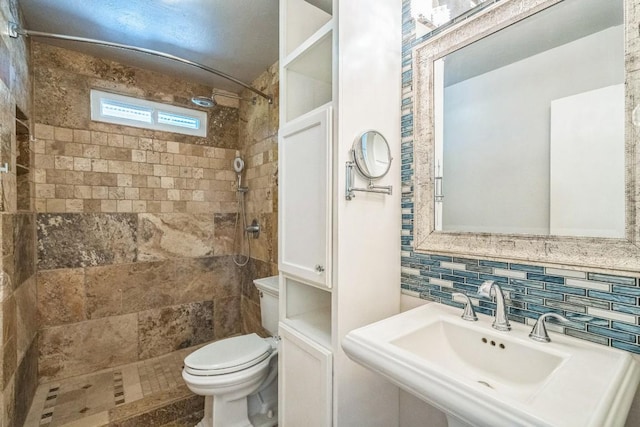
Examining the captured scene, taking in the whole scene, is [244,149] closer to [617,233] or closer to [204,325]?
[204,325]

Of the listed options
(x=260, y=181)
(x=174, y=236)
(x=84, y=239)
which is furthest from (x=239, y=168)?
(x=84, y=239)

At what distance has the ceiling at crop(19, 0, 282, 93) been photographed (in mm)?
1782

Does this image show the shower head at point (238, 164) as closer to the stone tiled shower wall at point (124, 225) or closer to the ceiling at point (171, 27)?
the stone tiled shower wall at point (124, 225)

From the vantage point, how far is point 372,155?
1.27 metres

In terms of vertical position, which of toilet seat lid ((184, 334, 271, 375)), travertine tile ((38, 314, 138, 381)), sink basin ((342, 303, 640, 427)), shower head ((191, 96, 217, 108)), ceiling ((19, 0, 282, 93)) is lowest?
travertine tile ((38, 314, 138, 381))

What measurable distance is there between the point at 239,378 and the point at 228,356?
154 mm

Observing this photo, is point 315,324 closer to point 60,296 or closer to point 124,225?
point 124,225

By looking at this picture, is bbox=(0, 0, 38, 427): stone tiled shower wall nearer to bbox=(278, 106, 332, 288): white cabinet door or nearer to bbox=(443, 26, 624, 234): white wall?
bbox=(278, 106, 332, 288): white cabinet door

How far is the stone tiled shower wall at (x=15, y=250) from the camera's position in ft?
4.75

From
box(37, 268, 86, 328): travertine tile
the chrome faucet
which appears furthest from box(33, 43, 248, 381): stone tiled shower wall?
the chrome faucet

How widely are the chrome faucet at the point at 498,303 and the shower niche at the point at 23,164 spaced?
8.40ft

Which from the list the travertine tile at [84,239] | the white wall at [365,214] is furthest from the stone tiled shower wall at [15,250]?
the white wall at [365,214]

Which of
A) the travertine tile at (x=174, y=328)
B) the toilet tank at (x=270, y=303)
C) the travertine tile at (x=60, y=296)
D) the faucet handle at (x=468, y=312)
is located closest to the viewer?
the faucet handle at (x=468, y=312)

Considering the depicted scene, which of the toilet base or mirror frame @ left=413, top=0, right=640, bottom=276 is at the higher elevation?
mirror frame @ left=413, top=0, right=640, bottom=276
